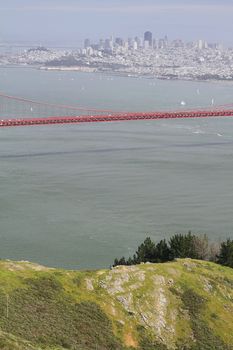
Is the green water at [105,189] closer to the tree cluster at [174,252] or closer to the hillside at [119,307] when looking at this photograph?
the tree cluster at [174,252]

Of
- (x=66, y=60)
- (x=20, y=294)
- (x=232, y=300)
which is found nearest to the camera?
(x=20, y=294)

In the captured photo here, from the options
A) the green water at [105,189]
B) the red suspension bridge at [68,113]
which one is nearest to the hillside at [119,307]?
the green water at [105,189]

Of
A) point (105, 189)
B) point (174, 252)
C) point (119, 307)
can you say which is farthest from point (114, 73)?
point (119, 307)

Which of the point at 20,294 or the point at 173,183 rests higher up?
the point at 20,294

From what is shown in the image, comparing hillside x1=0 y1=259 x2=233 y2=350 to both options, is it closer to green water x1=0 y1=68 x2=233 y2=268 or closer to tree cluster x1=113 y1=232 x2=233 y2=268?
tree cluster x1=113 y1=232 x2=233 y2=268

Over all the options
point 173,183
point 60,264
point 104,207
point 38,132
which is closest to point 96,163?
point 173,183

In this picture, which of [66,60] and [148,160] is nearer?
[148,160]

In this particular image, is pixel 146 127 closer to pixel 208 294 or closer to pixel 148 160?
pixel 148 160
